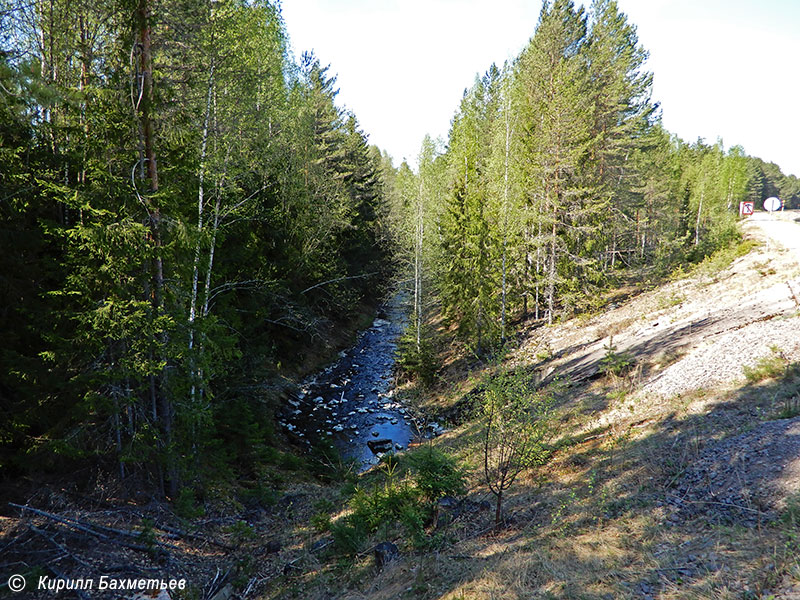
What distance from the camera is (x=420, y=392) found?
778 inches

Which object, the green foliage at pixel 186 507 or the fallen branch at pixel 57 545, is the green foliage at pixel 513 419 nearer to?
the green foliage at pixel 186 507

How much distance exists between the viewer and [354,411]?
18484mm

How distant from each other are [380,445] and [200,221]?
10.3 metres

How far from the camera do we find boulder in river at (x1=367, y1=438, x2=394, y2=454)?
1547cm

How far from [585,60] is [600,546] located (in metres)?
26.3

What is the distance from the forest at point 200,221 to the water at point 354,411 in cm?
151

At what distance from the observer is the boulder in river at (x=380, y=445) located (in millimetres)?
15469

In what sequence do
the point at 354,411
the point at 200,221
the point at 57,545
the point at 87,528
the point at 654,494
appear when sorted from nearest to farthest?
the point at 57,545, the point at 654,494, the point at 87,528, the point at 200,221, the point at 354,411

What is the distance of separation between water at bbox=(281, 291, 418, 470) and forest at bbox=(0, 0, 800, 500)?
1.51m

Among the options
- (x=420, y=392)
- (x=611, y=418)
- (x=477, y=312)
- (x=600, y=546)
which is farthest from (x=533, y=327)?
(x=600, y=546)

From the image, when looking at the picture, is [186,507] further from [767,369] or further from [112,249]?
[767,369]

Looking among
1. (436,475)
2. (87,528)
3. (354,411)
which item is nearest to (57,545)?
(87,528)

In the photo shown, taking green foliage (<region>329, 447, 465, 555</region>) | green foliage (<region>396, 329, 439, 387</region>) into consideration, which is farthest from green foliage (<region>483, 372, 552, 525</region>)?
green foliage (<region>396, 329, 439, 387</region>)

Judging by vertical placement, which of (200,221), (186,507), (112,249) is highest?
(200,221)
